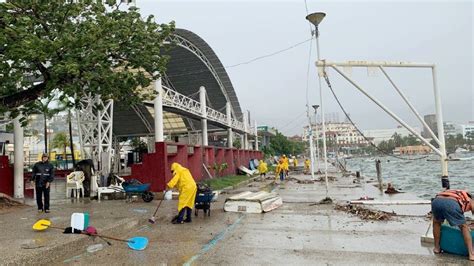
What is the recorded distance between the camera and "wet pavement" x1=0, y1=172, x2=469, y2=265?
6.04 metres

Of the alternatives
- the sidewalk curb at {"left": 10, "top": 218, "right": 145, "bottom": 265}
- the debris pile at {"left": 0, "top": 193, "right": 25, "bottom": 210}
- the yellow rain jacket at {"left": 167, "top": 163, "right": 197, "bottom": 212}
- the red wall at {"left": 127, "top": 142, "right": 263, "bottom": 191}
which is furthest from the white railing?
the sidewalk curb at {"left": 10, "top": 218, "right": 145, "bottom": 265}

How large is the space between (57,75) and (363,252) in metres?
7.44

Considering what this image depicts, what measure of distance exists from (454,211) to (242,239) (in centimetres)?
380

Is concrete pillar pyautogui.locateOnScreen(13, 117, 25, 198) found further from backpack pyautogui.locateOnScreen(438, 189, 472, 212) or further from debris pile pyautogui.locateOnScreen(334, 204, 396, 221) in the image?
backpack pyautogui.locateOnScreen(438, 189, 472, 212)

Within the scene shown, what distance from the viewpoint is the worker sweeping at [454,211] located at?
5715 mm

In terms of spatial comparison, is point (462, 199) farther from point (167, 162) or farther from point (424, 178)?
point (424, 178)

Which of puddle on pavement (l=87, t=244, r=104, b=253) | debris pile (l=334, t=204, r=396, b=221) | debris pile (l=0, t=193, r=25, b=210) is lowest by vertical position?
debris pile (l=334, t=204, r=396, b=221)

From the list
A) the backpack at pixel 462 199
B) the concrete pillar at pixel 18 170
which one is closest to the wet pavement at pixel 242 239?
the backpack at pixel 462 199

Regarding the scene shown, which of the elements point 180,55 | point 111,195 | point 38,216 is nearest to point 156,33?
point 38,216

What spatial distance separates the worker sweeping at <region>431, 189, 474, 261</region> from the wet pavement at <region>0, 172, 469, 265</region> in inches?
12.8

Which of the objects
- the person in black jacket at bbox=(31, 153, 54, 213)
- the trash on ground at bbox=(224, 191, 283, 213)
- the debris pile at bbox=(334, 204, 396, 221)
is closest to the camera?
the debris pile at bbox=(334, 204, 396, 221)

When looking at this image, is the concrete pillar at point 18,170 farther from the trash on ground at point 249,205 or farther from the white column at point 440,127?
the white column at point 440,127

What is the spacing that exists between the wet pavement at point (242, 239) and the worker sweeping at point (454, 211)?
0.32 m

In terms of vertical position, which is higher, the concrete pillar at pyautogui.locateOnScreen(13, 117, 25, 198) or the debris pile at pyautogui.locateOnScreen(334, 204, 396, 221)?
the concrete pillar at pyautogui.locateOnScreen(13, 117, 25, 198)
